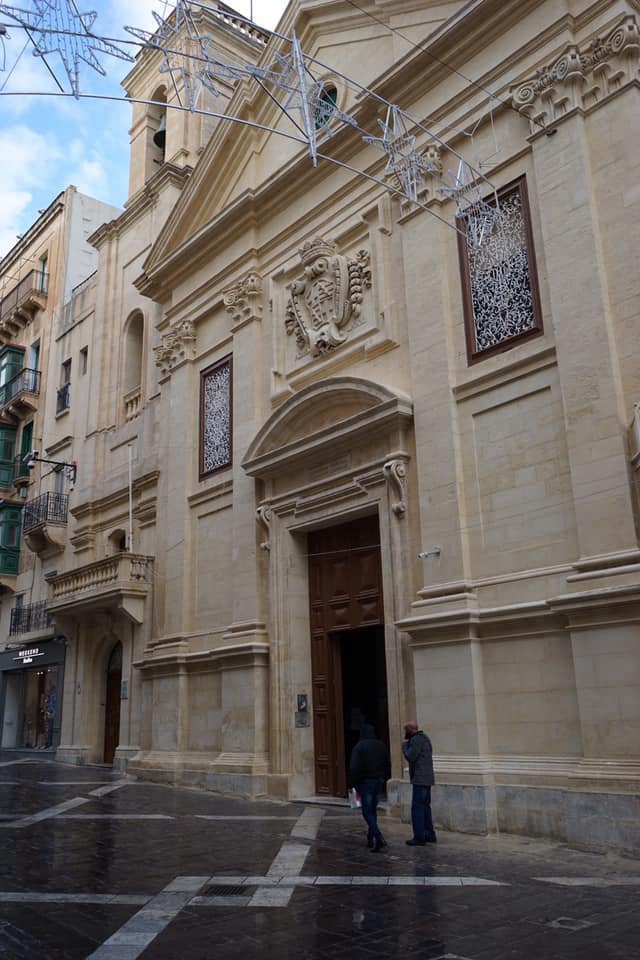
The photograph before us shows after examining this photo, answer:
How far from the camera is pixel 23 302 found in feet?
104

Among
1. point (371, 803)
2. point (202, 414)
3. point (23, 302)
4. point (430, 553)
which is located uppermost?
point (23, 302)

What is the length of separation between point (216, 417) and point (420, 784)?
34.9 feet

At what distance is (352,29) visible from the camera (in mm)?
16766

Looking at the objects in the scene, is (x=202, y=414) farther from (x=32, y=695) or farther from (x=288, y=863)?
(x=32, y=695)

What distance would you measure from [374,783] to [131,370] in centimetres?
1727

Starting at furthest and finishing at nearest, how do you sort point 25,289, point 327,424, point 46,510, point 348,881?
point 25,289
point 46,510
point 327,424
point 348,881

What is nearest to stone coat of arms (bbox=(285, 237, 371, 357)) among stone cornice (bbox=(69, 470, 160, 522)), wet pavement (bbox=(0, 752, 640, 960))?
stone cornice (bbox=(69, 470, 160, 522))

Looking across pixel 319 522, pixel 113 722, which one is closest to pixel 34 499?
pixel 113 722

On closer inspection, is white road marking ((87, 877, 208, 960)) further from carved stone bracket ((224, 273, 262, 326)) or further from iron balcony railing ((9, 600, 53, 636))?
iron balcony railing ((9, 600, 53, 636))

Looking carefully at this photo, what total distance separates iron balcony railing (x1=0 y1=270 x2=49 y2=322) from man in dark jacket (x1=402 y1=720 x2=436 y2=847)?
26.2 metres

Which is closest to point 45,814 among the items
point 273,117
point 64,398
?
point 273,117

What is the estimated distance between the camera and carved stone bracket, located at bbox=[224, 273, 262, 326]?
1808cm

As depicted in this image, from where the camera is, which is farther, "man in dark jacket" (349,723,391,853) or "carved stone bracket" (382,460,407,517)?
"carved stone bracket" (382,460,407,517)

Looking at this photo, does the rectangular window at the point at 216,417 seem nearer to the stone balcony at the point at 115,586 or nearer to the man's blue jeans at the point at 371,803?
the stone balcony at the point at 115,586
